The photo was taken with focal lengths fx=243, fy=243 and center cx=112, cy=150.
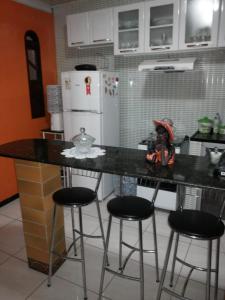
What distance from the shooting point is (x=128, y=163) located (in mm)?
1608

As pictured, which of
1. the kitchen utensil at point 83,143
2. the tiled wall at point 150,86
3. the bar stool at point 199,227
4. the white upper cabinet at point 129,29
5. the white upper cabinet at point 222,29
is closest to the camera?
the bar stool at point 199,227

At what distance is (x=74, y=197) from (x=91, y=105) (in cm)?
162

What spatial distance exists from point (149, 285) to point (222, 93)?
7.76ft

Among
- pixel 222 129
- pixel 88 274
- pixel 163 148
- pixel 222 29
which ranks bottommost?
pixel 88 274

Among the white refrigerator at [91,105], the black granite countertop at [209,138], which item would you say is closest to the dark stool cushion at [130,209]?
the black granite countertop at [209,138]

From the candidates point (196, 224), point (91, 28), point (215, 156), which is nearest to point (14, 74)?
point (91, 28)

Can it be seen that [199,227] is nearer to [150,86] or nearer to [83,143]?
[83,143]

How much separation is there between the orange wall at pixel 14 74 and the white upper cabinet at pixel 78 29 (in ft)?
1.91

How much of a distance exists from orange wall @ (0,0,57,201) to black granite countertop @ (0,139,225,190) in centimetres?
136

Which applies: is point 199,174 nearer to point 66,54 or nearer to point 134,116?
point 134,116

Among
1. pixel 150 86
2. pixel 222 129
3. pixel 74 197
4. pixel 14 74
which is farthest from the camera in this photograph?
pixel 150 86

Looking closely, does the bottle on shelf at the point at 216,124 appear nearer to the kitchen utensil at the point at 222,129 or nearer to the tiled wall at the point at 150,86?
the kitchen utensil at the point at 222,129

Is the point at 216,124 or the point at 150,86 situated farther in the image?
the point at 150,86

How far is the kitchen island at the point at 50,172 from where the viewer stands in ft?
4.69
